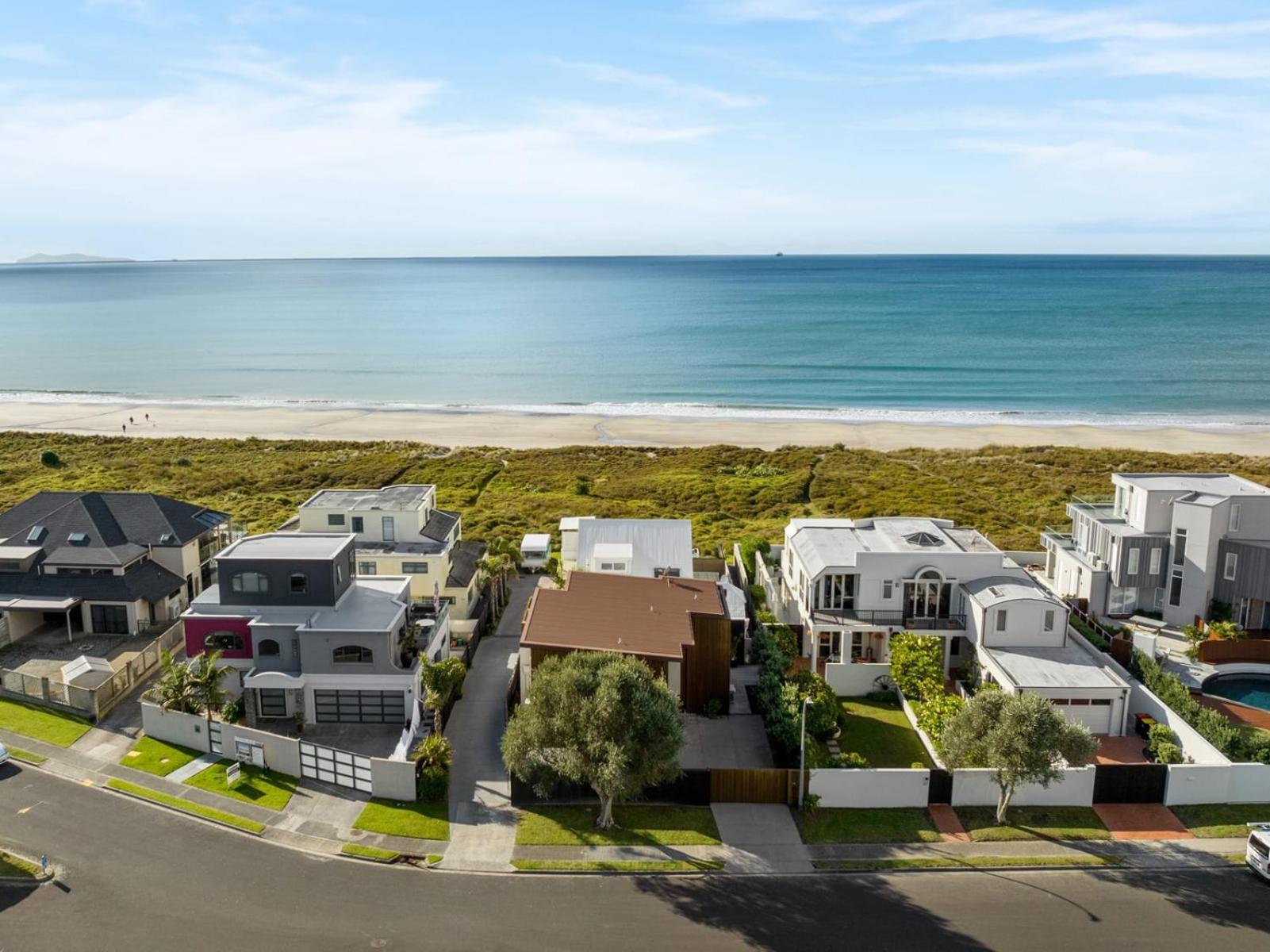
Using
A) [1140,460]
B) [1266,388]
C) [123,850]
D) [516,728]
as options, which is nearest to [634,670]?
[516,728]

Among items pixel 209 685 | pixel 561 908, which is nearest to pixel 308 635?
pixel 209 685

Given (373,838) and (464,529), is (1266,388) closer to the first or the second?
(464,529)

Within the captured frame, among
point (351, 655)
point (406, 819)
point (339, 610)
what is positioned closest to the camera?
point (406, 819)

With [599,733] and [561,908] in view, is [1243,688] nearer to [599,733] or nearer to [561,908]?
[599,733]

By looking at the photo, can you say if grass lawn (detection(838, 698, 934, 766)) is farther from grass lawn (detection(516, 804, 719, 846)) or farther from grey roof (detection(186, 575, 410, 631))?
grey roof (detection(186, 575, 410, 631))

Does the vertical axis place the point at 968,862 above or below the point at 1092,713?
below

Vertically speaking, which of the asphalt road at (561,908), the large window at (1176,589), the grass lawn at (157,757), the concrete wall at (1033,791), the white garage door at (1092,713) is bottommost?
the asphalt road at (561,908)

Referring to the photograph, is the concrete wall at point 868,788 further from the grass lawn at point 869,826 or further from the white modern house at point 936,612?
the white modern house at point 936,612

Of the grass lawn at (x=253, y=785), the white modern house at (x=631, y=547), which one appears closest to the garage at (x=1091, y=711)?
the white modern house at (x=631, y=547)
